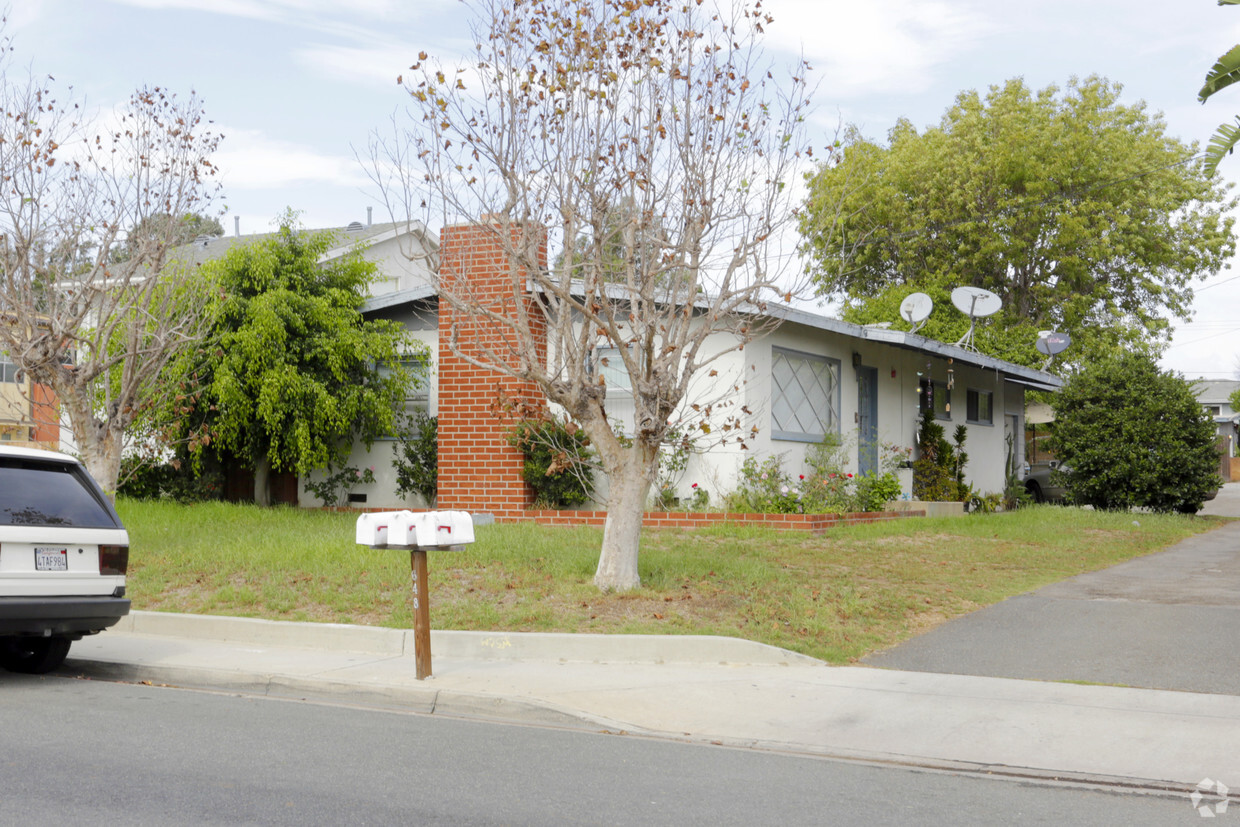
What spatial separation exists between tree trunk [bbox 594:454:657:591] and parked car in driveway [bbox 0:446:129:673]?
13.3 feet

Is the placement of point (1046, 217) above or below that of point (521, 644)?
above

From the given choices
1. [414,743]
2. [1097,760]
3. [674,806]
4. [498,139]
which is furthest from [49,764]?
[498,139]

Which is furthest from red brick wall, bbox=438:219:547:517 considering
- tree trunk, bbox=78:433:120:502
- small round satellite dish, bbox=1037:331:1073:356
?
small round satellite dish, bbox=1037:331:1073:356

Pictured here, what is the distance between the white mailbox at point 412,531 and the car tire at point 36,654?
266 centimetres

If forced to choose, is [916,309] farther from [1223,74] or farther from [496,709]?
[496,709]

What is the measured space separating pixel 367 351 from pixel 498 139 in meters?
7.62

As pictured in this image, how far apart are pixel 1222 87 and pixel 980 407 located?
12704 millimetres

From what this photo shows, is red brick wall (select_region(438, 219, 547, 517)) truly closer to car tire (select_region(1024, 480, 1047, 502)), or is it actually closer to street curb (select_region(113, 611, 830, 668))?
street curb (select_region(113, 611, 830, 668))

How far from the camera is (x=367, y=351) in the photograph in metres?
17.2

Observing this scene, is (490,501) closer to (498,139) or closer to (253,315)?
(253,315)

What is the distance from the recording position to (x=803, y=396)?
17656 mm

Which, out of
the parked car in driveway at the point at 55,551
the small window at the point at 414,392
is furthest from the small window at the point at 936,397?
the parked car in driveway at the point at 55,551

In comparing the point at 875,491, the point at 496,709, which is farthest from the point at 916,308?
the point at 496,709

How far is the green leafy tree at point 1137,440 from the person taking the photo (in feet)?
69.6
